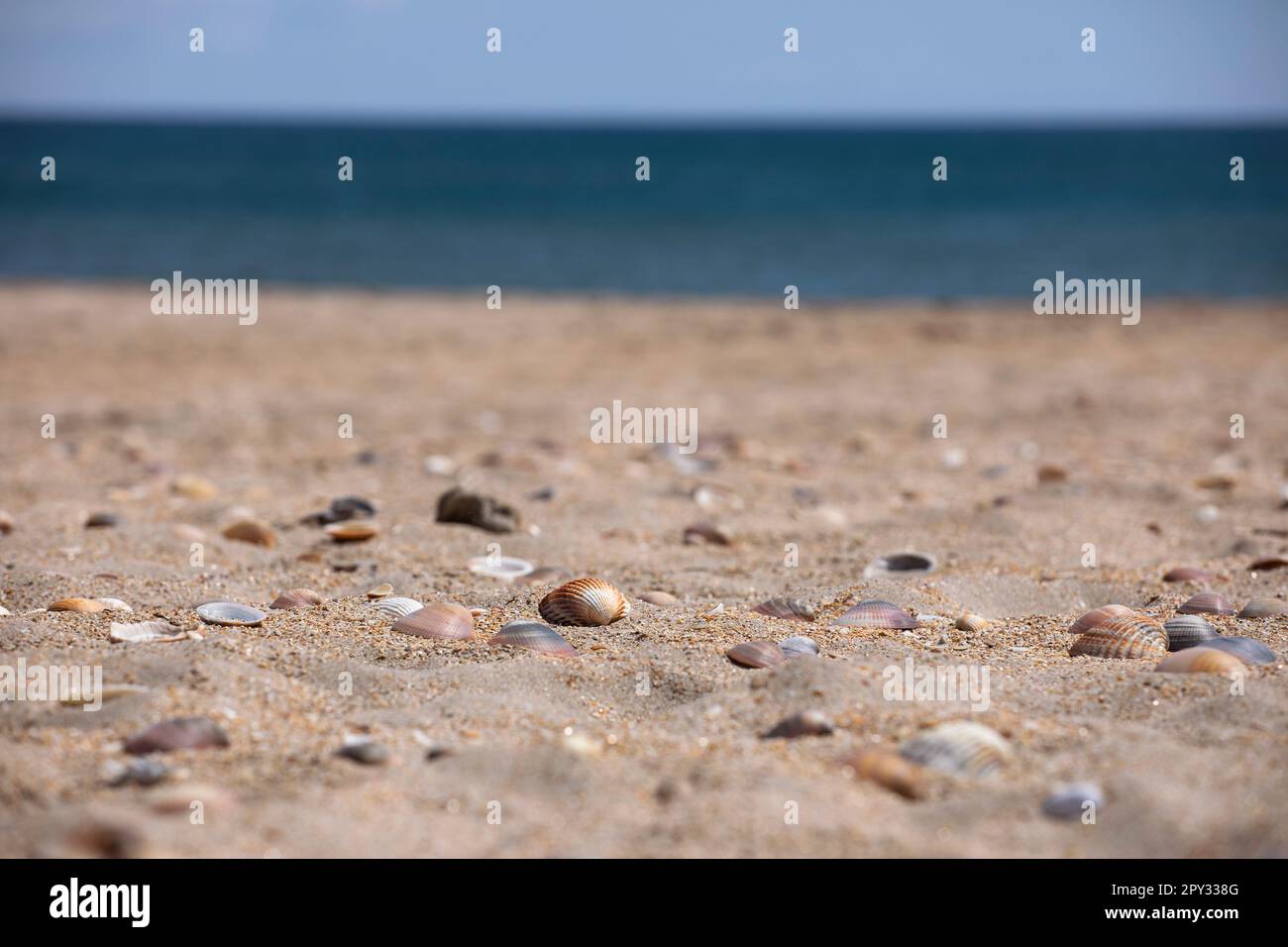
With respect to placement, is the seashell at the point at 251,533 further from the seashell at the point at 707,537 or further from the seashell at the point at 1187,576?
the seashell at the point at 1187,576

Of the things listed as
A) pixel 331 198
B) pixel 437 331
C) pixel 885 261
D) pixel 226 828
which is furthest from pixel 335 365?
pixel 331 198

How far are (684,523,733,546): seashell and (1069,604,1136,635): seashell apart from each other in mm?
1270

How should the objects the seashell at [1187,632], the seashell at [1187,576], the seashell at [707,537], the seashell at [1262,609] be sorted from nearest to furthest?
1. the seashell at [1187,632]
2. the seashell at [1262,609]
3. the seashell at [1187,576]
4. the seashell at [707,537]

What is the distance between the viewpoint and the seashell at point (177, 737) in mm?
1951

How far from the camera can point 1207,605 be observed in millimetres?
2848

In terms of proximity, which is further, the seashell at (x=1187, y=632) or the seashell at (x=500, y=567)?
the seashell at (x=500, y=567)

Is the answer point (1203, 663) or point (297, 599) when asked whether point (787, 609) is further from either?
point (297, 599)

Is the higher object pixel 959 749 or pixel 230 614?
pixel 230 614

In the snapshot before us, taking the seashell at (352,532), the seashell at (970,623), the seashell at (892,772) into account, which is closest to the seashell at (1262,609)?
the seashell at (970,623)

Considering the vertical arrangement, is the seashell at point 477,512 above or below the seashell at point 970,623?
above

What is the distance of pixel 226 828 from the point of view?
1708 millimetres

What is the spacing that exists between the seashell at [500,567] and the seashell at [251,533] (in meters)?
0.70

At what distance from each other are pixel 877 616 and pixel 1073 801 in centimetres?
103

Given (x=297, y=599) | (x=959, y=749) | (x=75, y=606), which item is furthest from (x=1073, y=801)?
(x=75, y=606)
